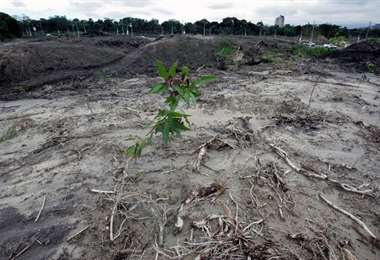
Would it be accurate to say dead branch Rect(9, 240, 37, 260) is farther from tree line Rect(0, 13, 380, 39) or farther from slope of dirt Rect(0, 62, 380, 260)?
tree line Rect(0, 13, 380, 39)

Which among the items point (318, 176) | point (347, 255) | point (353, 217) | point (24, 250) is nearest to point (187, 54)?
point (318, 176)

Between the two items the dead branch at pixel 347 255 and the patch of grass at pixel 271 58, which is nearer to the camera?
the dead branch at pixel 347 255

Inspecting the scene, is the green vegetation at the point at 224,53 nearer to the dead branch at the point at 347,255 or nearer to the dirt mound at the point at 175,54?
the dirt mound at the point at 175,54

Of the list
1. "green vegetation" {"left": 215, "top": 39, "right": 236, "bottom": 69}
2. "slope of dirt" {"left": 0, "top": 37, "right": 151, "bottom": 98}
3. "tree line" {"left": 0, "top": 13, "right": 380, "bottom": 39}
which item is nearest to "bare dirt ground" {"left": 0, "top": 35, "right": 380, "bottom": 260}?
"slope of dirt" {"left": 0, "top": 37, "right": 151, "bottom": 98}

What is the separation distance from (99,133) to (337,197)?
3.08 m

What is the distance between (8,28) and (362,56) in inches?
852

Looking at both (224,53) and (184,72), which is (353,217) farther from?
(224,53)

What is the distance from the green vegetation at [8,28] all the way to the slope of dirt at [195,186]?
1522 cm

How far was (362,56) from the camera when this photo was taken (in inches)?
400

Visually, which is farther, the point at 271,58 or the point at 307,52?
the point at 307,52

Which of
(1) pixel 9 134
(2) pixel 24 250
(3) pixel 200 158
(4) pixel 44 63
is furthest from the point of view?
(4) pixel 44 63

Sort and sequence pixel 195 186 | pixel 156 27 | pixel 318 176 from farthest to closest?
pixel 156 27, pixel 318 176, pixel 195 186

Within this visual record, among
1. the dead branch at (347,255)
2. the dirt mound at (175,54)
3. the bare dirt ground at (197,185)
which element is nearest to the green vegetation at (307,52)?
the dirt mound at (175,54)

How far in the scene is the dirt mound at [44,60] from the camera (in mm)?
6926
